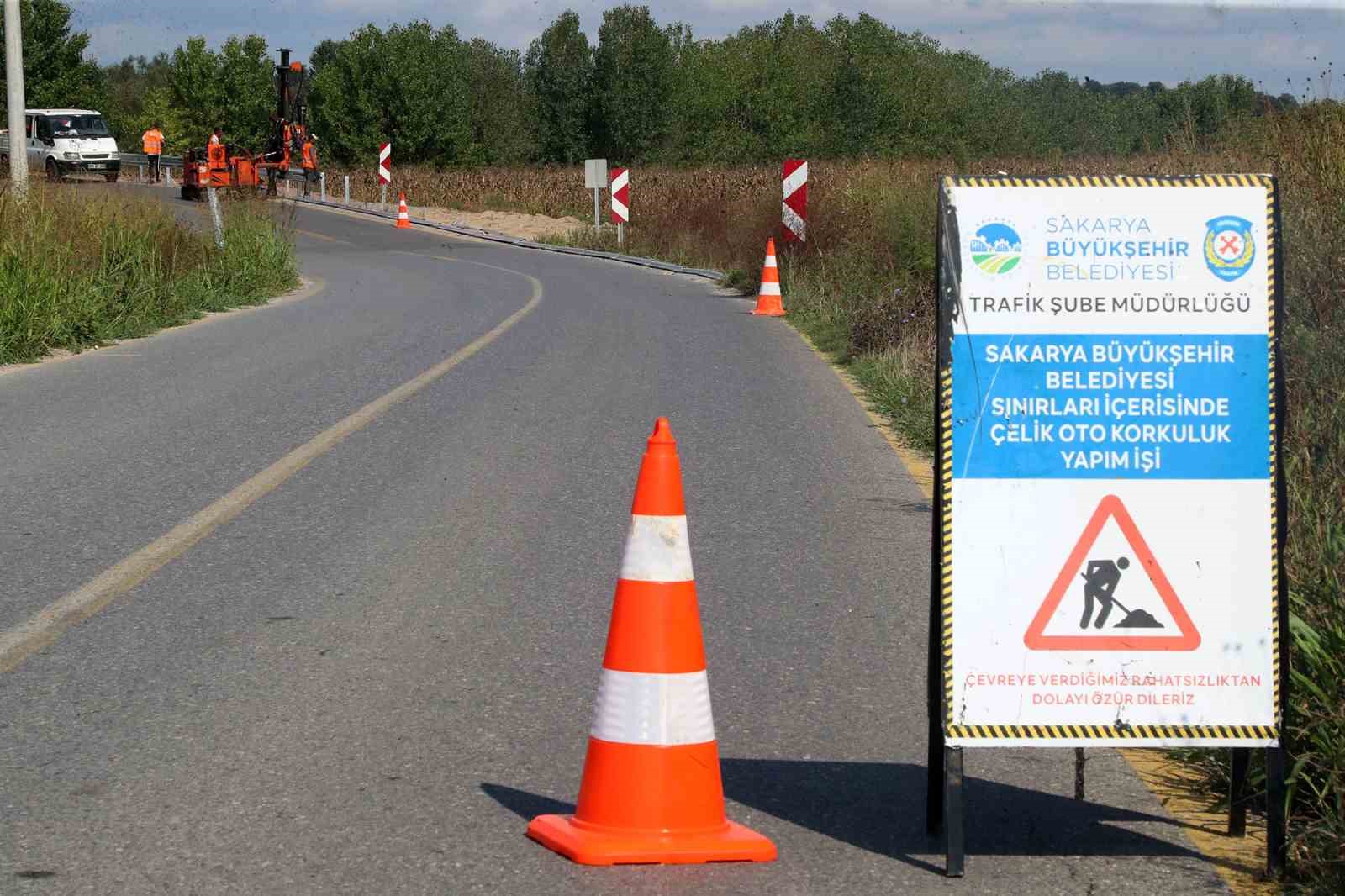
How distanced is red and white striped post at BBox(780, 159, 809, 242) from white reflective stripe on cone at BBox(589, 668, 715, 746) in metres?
20.8

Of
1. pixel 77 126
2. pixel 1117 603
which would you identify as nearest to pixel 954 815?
pixel 1117 603

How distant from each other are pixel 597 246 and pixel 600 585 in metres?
32.2

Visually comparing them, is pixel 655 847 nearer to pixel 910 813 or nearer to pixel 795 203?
pixel 910 813

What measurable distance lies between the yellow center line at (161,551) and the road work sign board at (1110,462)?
3.29 metres

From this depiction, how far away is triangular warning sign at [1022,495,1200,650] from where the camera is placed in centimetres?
391

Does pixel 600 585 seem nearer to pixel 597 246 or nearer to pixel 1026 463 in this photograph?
pixel 1026 463

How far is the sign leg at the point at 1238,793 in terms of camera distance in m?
4.04

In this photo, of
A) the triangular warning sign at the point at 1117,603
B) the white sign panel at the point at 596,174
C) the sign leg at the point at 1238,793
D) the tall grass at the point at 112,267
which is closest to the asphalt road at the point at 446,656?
the sign leg at the point at 1238,793

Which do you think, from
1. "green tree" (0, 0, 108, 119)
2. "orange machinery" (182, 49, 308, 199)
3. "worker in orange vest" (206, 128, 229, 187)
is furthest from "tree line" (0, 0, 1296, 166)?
"worker in orange vest" (206, 128, 229, 187)

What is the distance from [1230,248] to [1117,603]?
0.88 meters

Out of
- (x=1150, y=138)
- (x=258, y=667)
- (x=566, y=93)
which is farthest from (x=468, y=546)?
(x=566, y=93)

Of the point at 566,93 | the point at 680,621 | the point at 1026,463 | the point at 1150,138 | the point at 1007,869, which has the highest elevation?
the point at 566,93

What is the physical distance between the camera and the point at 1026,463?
3957mm

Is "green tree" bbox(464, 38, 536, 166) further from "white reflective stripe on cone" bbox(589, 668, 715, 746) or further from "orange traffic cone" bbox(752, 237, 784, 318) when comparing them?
"white reflective stripe on cone" bbox(589, 668, 715, 746)
